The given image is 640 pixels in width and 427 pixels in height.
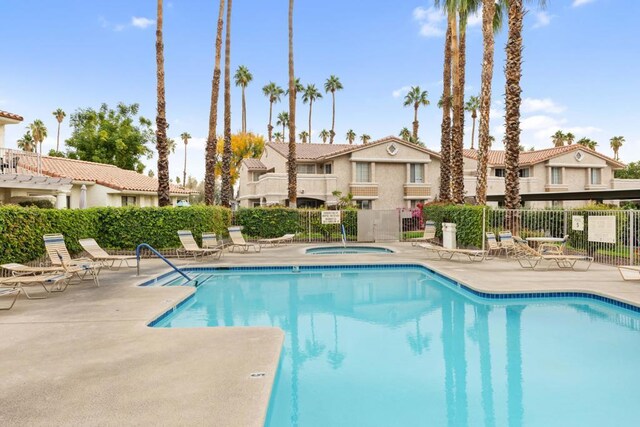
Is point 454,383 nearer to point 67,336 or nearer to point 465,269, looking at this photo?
point 67,336

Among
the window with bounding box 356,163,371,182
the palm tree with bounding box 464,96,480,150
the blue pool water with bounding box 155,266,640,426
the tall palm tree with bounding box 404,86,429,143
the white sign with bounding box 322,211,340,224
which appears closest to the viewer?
the blue pool water with bounding box 155,266,640,426

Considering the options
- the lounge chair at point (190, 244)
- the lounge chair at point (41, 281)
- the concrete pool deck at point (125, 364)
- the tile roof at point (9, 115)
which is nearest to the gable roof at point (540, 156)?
the lounge chair at point (190, 244)

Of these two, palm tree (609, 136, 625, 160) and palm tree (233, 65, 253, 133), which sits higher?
palm tree (233, 65, 253, 133)

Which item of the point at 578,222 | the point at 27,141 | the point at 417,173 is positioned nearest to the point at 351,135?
the point at 417,173

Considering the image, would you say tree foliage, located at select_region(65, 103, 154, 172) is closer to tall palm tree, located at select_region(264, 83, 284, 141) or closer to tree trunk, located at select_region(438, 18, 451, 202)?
tall palm tree, located at select_region(264, 83, 284, 141)

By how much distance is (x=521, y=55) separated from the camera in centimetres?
1770

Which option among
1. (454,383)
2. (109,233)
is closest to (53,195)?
(109,233)

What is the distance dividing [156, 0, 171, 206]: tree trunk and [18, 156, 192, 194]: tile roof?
10505mm

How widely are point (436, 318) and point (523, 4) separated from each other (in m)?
14.8

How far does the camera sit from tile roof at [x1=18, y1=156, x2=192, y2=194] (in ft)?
93.1

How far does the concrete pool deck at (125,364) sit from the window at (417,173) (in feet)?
85.6

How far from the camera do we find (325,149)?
3944 cm

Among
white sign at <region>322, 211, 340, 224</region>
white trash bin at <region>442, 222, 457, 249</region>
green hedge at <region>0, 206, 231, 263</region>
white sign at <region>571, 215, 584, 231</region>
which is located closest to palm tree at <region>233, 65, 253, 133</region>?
white sign at <region>322, 211, 340, 224</region>

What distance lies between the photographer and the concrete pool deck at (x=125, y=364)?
13.4 ft
